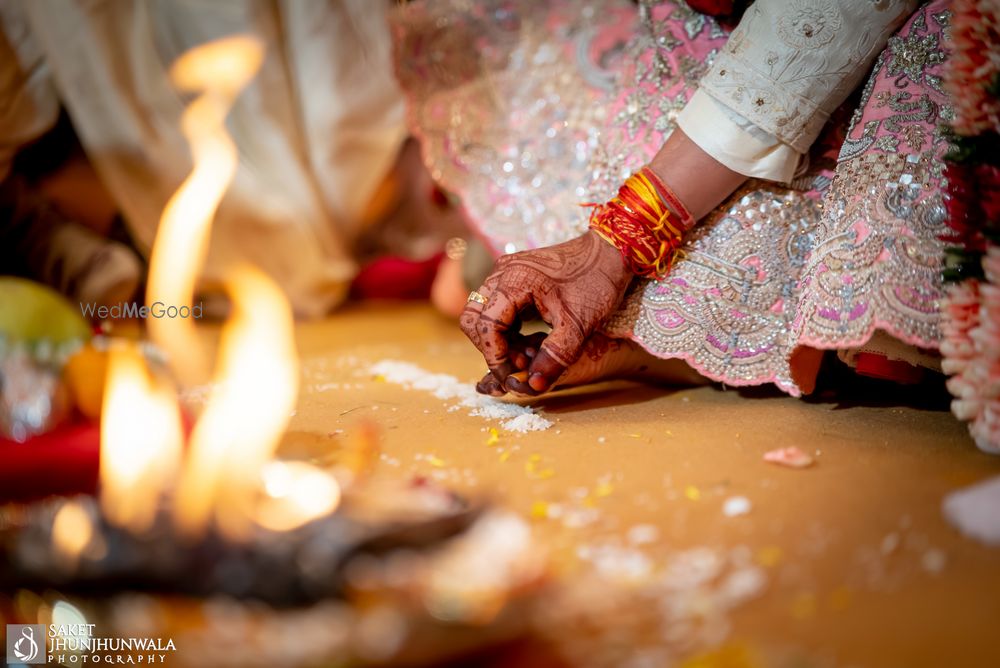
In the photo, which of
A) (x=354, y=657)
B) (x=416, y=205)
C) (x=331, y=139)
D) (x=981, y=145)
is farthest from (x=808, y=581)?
(x=416, y=205)

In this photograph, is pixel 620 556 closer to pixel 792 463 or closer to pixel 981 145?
pixel 792 463

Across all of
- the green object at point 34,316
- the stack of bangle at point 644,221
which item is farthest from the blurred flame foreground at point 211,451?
the stack of bangle at point 644,221

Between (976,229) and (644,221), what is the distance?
0.40 m

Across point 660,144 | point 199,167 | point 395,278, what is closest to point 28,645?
point 660,144

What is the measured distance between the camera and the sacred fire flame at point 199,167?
190cm

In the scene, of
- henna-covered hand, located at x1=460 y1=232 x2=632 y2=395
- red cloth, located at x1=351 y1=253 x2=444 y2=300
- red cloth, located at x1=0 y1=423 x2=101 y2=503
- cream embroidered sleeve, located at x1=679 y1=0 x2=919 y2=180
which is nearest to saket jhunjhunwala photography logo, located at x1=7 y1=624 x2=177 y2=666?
red cloth, located at x1=0 y1=423 x2=101 y2=503

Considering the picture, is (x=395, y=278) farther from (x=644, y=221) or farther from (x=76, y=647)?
(x=76, y=647)

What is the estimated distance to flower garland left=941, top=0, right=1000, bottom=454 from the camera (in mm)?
869

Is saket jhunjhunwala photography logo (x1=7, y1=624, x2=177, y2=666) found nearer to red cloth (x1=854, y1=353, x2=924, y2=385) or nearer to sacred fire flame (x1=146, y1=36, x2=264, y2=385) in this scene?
red cloth (x1=854, y1=353, x2=924, y2=385)

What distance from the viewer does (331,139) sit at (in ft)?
6.82

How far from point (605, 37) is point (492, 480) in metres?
0.86

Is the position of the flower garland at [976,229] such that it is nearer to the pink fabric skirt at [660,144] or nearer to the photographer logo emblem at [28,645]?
the pink fabric skirt at [660,144]

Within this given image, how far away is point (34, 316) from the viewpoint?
4.16 feet

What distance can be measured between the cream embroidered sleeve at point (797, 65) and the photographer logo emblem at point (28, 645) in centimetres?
93
